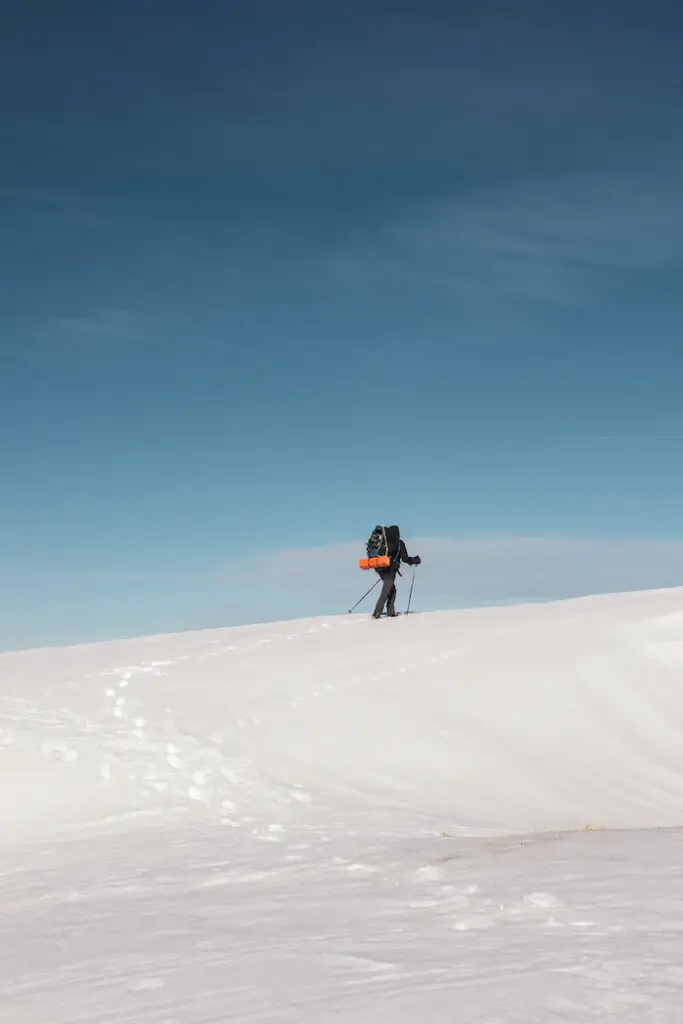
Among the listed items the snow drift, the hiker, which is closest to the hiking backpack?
the hiker

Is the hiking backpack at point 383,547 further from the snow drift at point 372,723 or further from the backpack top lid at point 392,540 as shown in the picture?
the snow drift at point 372,723

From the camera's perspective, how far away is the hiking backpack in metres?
17.1

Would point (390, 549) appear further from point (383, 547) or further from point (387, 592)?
point (387, 592)

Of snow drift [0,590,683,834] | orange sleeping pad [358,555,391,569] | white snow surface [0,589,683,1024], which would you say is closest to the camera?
white snow surface [0,589,683,1024]

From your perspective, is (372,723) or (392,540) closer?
(372,723)

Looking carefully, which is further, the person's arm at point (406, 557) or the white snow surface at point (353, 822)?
the person's arm at point (406, 557)

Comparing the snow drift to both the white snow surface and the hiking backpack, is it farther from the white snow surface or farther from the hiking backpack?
the hiking backpack

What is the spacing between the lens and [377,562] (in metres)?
17.1

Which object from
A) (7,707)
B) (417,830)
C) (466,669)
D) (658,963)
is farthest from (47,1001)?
(466,669)

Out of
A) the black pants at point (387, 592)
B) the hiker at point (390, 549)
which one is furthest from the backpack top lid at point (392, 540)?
the black pants at point (387, 592)

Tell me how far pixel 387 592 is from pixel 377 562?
1405 millimetres

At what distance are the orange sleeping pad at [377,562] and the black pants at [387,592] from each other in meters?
0.32

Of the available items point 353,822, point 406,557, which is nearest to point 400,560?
point 406,557

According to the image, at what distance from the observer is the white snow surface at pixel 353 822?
3891mm
